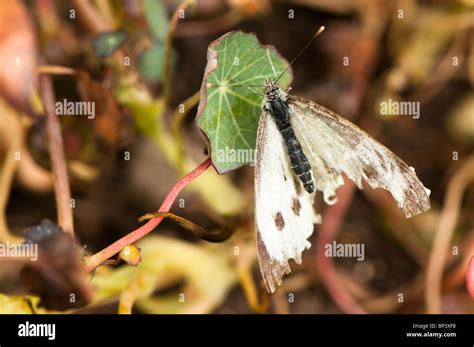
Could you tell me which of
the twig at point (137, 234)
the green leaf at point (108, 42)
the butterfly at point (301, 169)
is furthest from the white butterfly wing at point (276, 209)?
the green leaf at point (108, 42)

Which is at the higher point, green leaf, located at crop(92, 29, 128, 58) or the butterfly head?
green leaf, located at crop(92, 29, 128, 58)

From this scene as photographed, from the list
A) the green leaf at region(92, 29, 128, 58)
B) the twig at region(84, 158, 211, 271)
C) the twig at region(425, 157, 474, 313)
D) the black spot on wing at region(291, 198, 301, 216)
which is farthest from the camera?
the twig at region(425, 157, 474, 313)

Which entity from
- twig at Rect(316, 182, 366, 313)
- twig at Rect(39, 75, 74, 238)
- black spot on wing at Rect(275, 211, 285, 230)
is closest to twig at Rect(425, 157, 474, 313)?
twig at Rect(316, 182, 366, 313)

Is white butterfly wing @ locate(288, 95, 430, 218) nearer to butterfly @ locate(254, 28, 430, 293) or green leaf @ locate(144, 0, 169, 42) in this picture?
butterfly @ locate(254, 28, 430, 293)

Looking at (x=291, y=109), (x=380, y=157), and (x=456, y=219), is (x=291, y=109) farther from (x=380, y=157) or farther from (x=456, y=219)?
(x=456, y=219)

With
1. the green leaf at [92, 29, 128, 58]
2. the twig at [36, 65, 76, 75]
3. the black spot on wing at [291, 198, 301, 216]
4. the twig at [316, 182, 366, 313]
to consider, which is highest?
the green leaf at [92, 29, 128, 58]

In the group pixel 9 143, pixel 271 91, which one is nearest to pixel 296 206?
pixel 271 91
